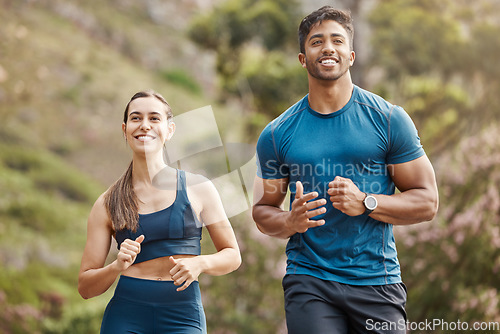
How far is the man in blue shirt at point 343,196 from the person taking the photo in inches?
90.4

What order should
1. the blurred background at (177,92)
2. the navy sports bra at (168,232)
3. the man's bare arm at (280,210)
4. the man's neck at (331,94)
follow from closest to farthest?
the man's bare arm at (280,210) < the navy sports bra at (168,232) < the man's neck at (331,94) < the blurred background at (177,92)

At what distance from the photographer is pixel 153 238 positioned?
2.36m

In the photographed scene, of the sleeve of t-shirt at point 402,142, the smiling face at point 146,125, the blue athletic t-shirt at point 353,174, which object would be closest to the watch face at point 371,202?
the blue athletic t-shirt at point 353,174

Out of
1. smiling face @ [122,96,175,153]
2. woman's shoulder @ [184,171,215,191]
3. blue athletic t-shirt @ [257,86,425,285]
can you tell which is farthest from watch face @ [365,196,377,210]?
smiling face @ [122,96,175,153]

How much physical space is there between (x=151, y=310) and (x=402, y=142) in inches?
45.6

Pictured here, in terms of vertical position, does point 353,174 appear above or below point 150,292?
above

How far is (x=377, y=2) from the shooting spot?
970 cm

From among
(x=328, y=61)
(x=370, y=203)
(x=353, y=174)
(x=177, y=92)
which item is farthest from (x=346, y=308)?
(x=177, y=92)

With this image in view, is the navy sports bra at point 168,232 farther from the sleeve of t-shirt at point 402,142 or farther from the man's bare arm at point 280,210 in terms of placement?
the sleeve of t-shirt at point 402,142

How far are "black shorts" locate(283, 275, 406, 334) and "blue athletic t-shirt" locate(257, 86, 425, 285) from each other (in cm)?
3

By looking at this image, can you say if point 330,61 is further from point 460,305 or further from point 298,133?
point 460,305

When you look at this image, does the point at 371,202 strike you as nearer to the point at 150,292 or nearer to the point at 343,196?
the point at 343,196

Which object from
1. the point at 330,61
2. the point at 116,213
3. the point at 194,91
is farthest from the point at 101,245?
the point at 194,91

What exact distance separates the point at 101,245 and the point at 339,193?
37.7 inches
